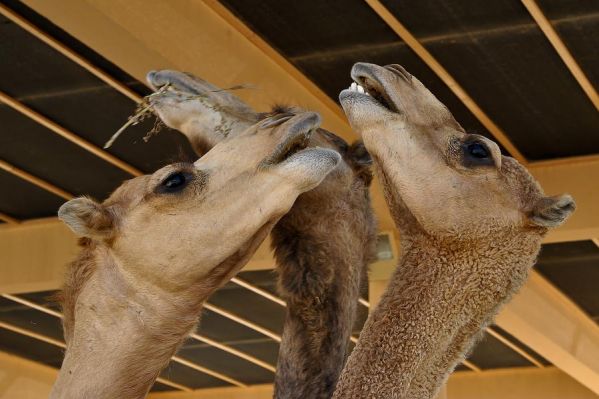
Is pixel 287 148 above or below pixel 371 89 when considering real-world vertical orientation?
below

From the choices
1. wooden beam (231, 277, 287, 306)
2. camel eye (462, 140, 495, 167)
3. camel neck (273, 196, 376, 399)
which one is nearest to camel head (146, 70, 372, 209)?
camel neck (273, 196, 376, 399)

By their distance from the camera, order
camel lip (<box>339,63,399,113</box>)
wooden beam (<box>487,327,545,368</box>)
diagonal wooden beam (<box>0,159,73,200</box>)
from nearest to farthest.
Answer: camel lip (<box>339,63,399,113</box>) → diagonal wooden beam (<box>0,159,73,200</box>) → wooden beam (<box>487,327,545,368</box>)

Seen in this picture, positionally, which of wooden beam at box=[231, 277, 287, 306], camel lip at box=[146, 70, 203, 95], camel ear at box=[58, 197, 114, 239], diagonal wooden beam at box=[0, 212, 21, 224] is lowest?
camel ear at box=[58, 197, 114, 239]

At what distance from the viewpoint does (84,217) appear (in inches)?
203

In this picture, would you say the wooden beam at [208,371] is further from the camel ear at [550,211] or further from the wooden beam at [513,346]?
the camel ear at [550,211]

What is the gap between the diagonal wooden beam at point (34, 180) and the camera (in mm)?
14254

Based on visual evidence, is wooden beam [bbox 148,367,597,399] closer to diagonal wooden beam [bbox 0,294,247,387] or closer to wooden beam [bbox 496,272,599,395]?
diagonal wooden beam [bbox 0,294,247,387]

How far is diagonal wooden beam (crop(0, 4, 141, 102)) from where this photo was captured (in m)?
10.6

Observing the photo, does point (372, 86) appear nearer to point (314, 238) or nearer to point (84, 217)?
point (314, 238)

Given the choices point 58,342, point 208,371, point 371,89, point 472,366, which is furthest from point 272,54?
point 472,366

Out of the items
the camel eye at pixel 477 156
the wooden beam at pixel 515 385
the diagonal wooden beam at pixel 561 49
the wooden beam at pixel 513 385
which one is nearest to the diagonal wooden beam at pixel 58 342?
the wooden beam at pixel 515 385

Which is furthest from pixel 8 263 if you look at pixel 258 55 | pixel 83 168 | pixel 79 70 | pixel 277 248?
pixel 277 248

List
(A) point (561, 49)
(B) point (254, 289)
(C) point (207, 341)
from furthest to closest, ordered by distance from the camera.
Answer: (C) point (207, 341) < (B) point (254, 289) < (A) point (561, 49)

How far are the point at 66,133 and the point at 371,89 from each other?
8.31m
